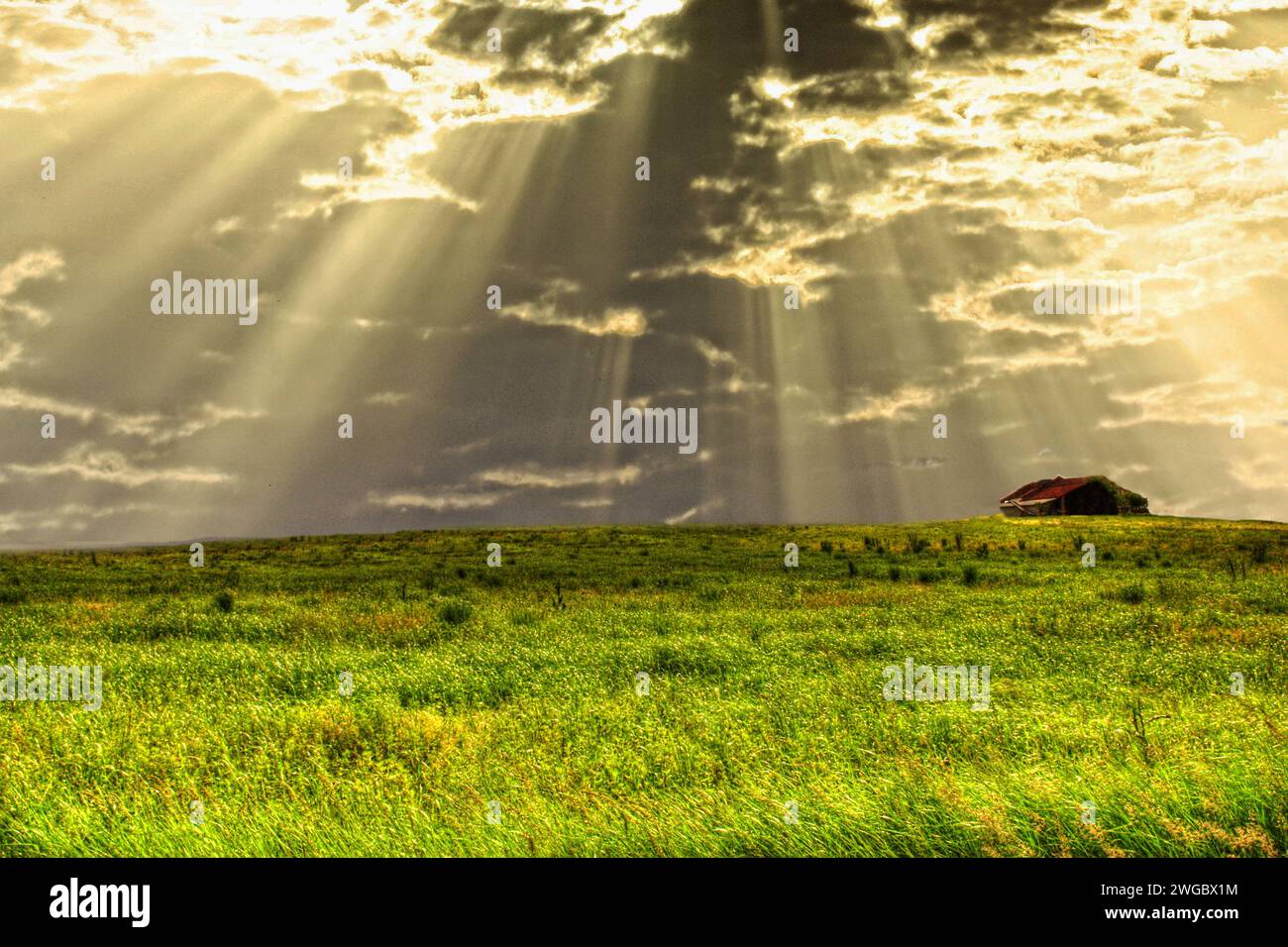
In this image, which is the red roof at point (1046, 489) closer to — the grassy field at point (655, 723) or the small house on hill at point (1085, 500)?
the small house on hill at point (1085, 500)

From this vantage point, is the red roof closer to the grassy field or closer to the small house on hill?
the small house on hill

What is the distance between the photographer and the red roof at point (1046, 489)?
90806 mm

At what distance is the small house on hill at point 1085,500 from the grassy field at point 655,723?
210 feet

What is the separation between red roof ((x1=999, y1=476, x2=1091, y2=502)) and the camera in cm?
9081

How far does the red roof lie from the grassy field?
65.2 meters

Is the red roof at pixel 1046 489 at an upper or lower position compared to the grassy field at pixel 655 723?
upper

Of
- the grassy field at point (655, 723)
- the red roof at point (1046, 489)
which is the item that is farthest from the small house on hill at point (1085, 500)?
the grassy field at point (655, 723)

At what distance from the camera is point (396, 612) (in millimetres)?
23188

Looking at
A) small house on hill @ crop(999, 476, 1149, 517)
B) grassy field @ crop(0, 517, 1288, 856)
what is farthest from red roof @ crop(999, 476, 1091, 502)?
grassy field @ crop(0, 517, 1288, 856)

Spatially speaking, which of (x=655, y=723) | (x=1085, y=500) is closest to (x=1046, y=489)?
(x=1085, y=500)

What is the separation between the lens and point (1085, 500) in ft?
297

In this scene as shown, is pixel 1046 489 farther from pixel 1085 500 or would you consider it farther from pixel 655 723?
pixel 655 723

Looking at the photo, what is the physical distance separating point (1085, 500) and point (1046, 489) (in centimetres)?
471

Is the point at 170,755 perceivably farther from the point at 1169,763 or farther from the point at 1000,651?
the point at 1000,651
